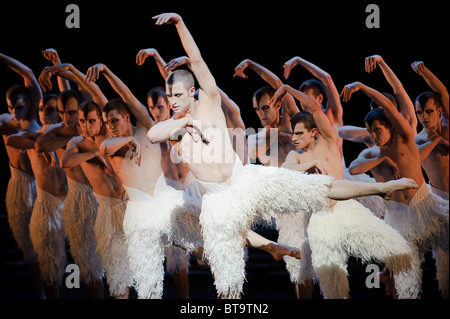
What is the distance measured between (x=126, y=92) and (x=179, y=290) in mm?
1736

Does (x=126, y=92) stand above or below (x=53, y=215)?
above

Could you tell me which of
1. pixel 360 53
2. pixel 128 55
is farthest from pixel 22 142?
pixel 360 53

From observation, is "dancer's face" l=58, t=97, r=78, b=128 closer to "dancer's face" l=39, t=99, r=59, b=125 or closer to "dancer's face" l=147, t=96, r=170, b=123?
"dancer's face" l=39, t=99, r=59, b=125

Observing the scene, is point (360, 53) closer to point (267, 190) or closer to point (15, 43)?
point (267, 190)

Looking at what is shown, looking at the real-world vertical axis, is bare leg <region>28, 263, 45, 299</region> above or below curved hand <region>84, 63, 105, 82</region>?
below

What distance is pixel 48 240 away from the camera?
4.83 m

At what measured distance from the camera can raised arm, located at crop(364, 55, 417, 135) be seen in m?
4.29

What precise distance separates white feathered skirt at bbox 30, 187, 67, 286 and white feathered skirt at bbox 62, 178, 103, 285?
23cm

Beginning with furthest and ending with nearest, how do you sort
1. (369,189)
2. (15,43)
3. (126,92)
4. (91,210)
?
1. (15,43)
2. (91,210)
3. (126,92)
4. (369,189)

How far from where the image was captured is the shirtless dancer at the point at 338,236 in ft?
12.2

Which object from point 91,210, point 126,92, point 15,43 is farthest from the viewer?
point 15,43

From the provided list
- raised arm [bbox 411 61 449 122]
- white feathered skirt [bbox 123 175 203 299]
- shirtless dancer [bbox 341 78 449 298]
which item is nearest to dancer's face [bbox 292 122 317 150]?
shirtless dancer [bbox 341 78 449 298]

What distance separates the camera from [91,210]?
475cm

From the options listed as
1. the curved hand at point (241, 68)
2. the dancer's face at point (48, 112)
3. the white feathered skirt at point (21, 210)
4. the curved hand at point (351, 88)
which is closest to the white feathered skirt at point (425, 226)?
the curved hand at point (351, 88)
